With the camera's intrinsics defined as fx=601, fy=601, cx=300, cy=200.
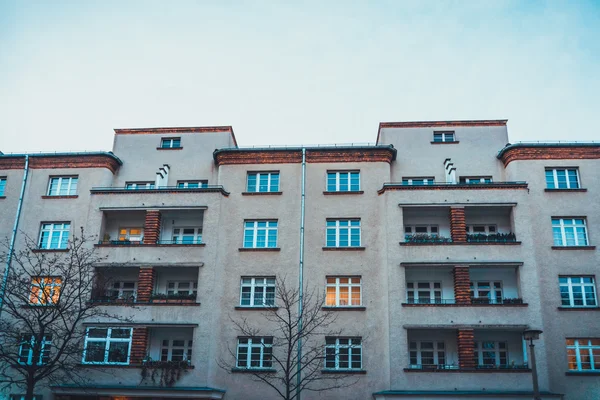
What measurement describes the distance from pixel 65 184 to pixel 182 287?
941 cm

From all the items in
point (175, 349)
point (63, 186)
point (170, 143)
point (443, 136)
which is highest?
point (443, 136)

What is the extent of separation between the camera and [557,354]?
2909 centimetres

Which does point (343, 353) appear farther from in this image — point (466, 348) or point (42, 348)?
point (42, 348)

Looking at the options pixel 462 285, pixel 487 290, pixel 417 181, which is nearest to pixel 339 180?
pixel 417 181

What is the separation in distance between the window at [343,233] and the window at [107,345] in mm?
11611

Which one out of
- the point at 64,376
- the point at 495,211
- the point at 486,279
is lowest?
the point at 64,376

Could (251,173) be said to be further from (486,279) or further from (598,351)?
(598,351)

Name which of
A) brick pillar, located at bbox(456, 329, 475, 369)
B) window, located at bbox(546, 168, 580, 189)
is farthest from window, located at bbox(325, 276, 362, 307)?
window, located at bbox(546, 168, 580, 189)

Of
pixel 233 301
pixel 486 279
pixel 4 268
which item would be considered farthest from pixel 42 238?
pixel 486 279

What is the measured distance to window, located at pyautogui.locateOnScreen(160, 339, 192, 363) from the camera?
31500 millimetres

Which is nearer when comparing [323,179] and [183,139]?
[323,179]

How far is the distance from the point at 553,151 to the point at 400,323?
1300 centimetres

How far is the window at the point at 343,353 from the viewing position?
30.1 metres

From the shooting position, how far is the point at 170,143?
37.0 metres
